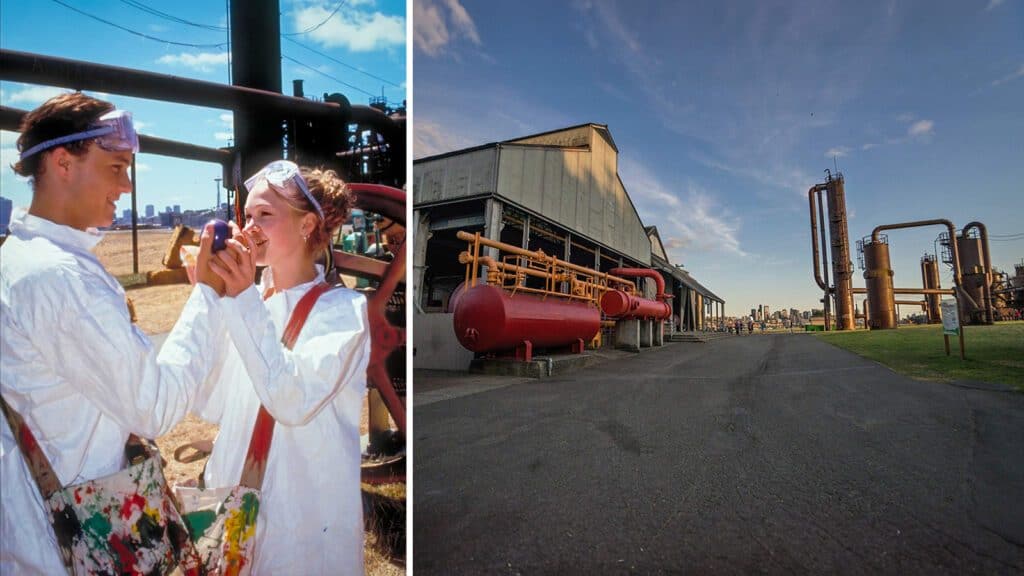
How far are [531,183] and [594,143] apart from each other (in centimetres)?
154

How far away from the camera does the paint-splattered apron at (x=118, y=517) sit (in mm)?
1051

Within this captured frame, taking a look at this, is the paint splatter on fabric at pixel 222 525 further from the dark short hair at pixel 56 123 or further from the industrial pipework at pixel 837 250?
the industrial pipework at pixel 837 250

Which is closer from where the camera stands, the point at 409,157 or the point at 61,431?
the point at 61,431

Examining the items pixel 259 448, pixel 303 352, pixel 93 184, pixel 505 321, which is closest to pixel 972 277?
pixel 505 321

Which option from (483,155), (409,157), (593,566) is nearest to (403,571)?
(593,566)

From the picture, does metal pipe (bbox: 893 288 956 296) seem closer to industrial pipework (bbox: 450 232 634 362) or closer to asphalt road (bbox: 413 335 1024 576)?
asphalt road (bbox: 413 335 1024 576)

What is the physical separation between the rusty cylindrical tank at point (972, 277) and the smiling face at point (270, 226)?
3.57 m

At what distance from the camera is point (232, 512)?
128cm

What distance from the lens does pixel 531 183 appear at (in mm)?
5016

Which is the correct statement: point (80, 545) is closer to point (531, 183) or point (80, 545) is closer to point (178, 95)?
point (178, 95)

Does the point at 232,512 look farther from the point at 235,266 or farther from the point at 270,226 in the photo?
the point at 270,226

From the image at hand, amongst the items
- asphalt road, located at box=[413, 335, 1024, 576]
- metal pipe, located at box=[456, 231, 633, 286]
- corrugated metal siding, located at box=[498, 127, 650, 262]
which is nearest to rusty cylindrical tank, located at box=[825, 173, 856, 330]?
asphalt road, located at box=[413, 335, 1024, 576]

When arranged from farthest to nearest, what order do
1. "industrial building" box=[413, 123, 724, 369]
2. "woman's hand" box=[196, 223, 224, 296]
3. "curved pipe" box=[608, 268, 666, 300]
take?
"curved pipe" box=[608, 268, 666, 300], "industrial building" box=[413, 123, 724, 369], "woman's hand" box=[196, 223, 224, 296]

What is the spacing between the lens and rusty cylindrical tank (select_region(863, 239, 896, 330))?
3357 mm
